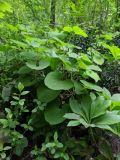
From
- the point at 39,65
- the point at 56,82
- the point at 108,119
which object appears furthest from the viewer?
the point at 39,65

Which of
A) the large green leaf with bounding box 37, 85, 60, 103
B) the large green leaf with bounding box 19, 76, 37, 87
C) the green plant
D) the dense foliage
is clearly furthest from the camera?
the large green leaf with bounding box 19, 76, 37, 87

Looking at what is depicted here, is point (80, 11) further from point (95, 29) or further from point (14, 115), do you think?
point (14, 115)

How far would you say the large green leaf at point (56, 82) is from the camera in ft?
6.05

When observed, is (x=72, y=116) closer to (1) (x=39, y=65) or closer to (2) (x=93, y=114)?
(2) (x=93, y=114)

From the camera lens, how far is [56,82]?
190 cm

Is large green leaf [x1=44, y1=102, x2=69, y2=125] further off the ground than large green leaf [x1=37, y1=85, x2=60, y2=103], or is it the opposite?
large green leaf [x1=37, y1=85, x2=60, y2=103]

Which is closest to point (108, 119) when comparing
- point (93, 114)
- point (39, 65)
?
point (93, 114)

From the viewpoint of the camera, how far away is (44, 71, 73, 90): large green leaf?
1.84 metres

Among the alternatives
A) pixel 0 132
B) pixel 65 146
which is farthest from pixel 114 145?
pixel 0 132

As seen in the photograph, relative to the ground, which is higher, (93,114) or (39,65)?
(39,65)

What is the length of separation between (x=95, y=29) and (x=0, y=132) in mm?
1755

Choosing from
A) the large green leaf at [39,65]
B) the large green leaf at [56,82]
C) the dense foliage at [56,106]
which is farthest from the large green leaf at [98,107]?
the large green leaf at [39,65]

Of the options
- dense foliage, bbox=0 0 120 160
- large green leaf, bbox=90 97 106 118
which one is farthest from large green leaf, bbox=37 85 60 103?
large green leaf, bbox=90 97 106 118

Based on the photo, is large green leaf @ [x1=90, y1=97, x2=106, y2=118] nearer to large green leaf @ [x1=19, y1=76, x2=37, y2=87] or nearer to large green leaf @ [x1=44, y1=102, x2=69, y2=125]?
large green leaf @ [x1=44, y1=102, x2=69, y2=125]
